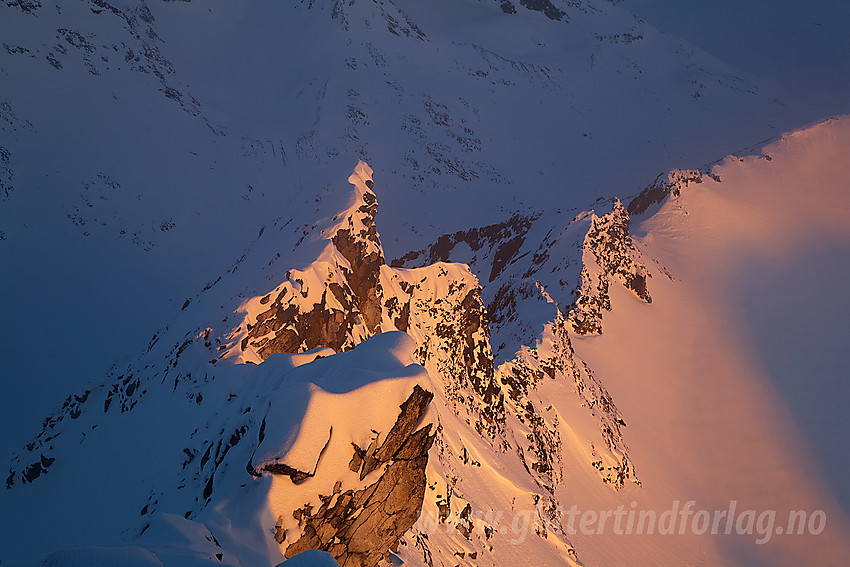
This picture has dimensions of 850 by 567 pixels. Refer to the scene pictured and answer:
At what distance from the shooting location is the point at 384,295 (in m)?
24.6

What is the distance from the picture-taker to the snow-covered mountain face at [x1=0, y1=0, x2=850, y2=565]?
11227 millimetres

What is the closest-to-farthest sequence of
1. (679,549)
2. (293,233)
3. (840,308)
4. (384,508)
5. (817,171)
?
(384,508) < (293,233) < (679,549) < (840,308) < (817,171)

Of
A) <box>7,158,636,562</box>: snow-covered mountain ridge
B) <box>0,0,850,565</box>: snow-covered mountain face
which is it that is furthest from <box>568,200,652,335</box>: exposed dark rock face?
<box>7,158,636,562</box>: snow-covered mountain ridge

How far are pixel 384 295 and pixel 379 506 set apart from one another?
14790 mm

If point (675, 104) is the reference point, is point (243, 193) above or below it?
below

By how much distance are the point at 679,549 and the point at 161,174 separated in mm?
55321

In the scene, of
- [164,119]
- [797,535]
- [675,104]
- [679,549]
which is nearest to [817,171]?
[675,104]

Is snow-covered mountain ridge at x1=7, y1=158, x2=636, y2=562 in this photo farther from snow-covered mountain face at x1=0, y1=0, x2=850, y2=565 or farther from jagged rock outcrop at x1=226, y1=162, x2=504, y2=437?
snow-covered mountain face at x1=0, y1=0, x2=850, y2=565

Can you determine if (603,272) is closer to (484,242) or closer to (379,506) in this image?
(484,242)

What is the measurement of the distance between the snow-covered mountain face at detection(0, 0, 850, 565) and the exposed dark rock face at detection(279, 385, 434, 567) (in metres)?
0.06

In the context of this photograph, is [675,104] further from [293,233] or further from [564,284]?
[293,233]

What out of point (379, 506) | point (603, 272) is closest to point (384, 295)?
point (379, 506)

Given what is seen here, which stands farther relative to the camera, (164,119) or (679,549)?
(164,119)

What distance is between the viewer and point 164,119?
2331 inches
